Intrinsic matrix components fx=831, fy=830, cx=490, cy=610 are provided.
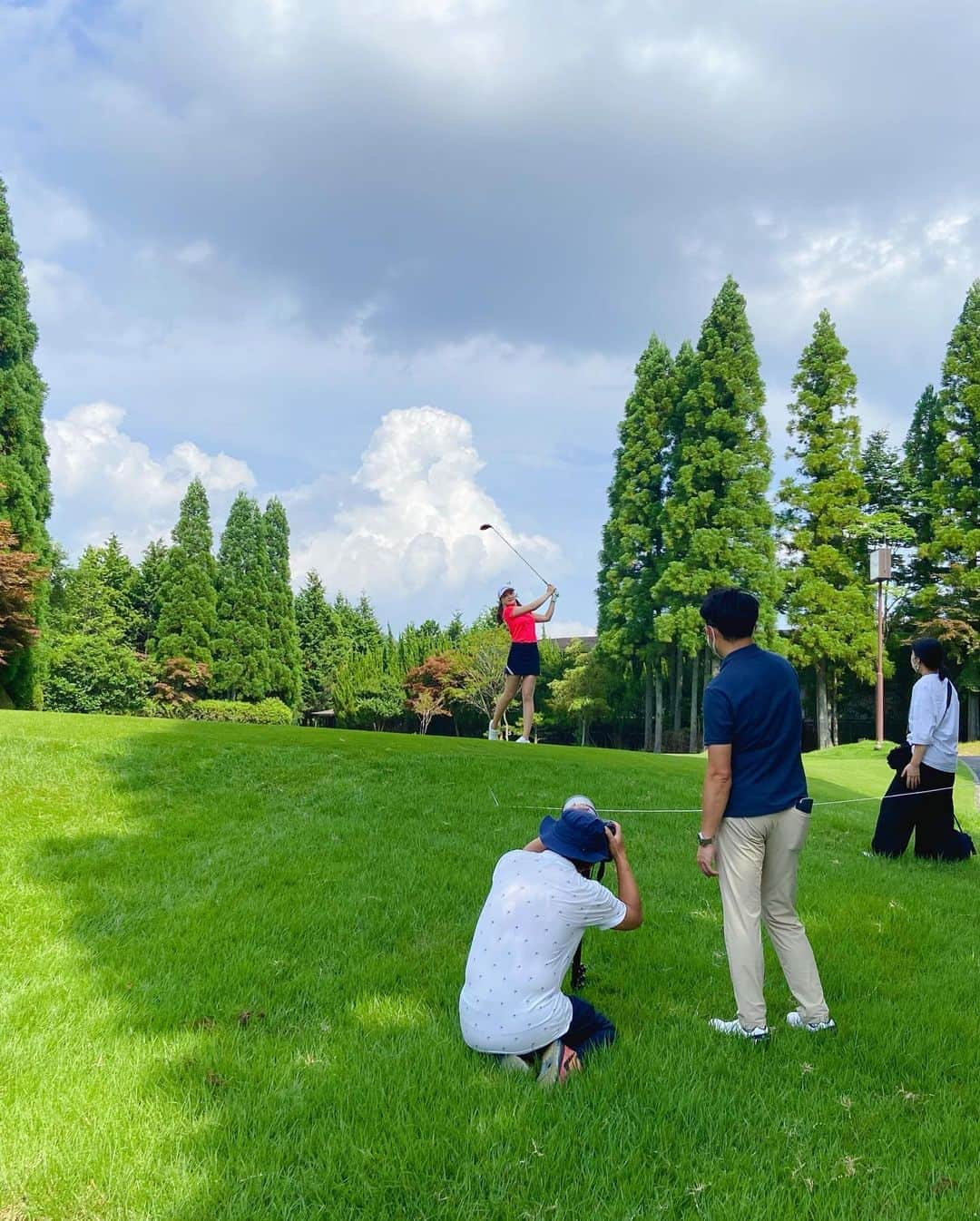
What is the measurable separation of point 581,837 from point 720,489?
31059 mm

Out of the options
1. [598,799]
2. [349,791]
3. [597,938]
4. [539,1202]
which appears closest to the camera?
[539,1202]

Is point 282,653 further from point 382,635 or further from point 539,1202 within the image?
point 539,1202

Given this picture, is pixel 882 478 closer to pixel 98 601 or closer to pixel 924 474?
pixel 924 474

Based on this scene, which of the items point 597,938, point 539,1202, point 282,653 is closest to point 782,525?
point 282,653

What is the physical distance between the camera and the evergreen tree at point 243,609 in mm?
42812

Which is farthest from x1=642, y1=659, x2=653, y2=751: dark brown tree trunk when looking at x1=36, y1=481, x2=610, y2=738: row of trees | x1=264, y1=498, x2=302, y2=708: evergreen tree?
x1=264, y1=498, x2=302, y2=708: evergreen tree

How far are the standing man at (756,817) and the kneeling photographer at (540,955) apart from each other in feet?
2.00

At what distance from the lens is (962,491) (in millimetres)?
31875

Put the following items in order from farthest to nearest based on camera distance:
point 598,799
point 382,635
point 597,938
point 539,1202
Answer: point 382,635, point 598,799, point 597,938, point 539,1202

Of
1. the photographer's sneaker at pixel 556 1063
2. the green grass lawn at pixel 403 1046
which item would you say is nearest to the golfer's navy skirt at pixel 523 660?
the green grass lawn at pixel 403 1046

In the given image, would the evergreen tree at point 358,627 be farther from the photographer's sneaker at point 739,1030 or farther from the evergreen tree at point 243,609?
the photographer's sneaker at point 739,1030

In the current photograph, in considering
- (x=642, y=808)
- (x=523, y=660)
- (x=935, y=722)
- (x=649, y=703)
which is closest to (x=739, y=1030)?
(x=935, y=722)

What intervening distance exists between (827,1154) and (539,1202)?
3.47 feet

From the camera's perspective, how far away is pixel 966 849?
26.1 feet
